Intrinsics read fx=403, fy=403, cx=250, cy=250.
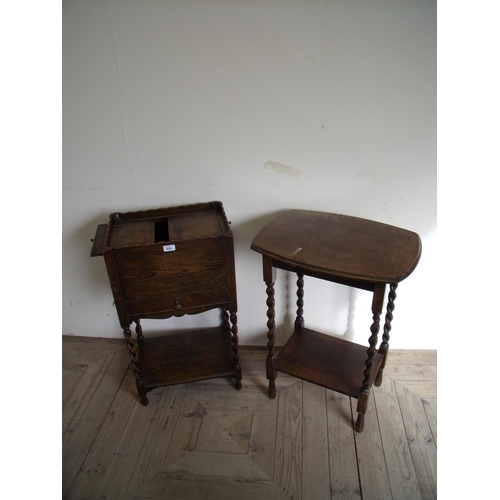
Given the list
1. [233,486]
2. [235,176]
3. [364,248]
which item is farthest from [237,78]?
[233,486]

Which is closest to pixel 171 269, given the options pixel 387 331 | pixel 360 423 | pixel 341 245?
pixel 341 245

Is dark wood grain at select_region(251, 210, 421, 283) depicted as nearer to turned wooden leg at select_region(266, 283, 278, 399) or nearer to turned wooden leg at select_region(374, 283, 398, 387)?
turned wooden leg at select_region(374, 283, 398, 387)

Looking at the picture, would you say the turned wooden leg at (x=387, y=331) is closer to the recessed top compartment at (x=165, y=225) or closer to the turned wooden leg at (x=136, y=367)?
the recessed top compartment at (x=165, y=225)

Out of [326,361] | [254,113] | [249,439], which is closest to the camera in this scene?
[254,113]

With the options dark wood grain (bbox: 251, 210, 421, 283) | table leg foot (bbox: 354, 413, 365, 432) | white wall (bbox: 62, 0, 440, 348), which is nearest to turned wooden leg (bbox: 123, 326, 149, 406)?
white wall (bbox: 62, 0, 440, 348)

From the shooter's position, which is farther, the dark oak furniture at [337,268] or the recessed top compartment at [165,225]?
the recessed top compartment at [165,225]

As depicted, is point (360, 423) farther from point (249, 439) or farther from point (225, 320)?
point (225, 320)

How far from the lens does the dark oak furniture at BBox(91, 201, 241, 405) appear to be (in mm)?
1591

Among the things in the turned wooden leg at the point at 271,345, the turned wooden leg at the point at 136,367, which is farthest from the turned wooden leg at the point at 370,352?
the turned wooden leg at the point at 136,367

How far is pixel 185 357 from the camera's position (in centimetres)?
205

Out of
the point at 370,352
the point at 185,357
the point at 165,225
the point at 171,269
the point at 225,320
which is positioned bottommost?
the point at 185,357

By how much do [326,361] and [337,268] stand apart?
0.65 meters

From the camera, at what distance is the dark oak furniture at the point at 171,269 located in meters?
1.59

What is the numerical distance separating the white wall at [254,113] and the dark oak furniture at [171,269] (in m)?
0.14
